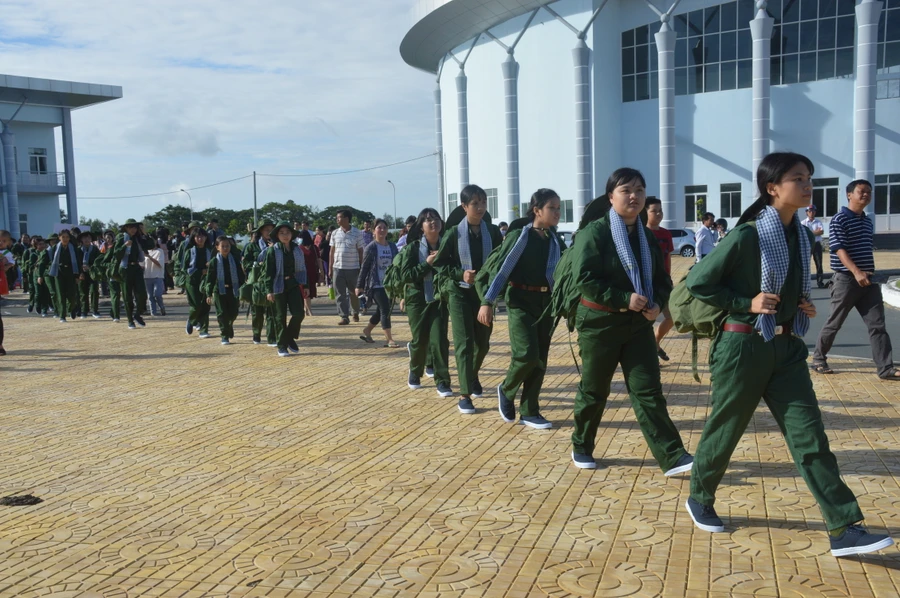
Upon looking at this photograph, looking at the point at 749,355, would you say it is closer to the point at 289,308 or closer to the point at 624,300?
the point at 624,300

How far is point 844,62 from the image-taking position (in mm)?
37219

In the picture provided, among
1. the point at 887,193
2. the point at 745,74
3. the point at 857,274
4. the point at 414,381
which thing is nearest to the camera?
the point at 857,274

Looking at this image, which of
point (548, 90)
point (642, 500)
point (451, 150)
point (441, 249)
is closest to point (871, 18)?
point (548, 90)

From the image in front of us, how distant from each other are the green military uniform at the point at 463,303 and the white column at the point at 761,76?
31.8 metres

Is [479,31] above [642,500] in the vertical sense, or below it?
above

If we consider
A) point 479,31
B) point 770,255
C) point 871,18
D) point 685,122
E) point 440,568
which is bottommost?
point 440,568

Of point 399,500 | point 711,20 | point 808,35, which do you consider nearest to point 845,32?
point 808,35

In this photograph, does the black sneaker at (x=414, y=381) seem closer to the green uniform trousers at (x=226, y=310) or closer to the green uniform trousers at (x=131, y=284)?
the green uniform trousers at (x=226, y=310)

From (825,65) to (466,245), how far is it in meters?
35.5

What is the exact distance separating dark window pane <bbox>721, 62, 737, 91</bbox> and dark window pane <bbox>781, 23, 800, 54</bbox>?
218 centimetres

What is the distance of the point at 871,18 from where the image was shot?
35.2m

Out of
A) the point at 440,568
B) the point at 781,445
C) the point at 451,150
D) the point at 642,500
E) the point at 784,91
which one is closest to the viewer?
the point at 440,568

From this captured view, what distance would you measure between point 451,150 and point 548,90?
34.1 ft

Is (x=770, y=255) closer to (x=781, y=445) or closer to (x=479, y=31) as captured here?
(x=781, y=445)
